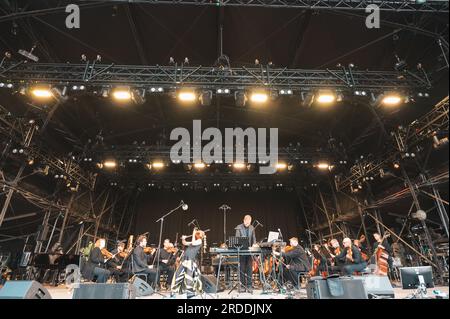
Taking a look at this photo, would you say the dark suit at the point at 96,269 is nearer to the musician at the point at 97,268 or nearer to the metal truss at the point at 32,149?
the musician at the point at 97,268

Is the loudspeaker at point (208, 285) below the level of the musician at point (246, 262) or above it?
below

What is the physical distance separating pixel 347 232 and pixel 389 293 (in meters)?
9.81

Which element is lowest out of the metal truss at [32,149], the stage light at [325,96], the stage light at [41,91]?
the metal truss at [32,149]

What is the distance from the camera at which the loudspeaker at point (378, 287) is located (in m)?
4.43

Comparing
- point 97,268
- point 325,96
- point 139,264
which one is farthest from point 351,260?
point 97,268

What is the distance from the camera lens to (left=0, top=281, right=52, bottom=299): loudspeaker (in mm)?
3205

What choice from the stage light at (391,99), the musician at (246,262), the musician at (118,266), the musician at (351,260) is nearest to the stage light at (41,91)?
the musician at (118,266)

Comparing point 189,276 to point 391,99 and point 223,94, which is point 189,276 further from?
point 391,99

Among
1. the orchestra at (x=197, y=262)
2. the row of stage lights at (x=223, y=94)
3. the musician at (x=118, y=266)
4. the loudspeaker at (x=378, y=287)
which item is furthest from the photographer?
the row of stage lights at (x=223, y=94)

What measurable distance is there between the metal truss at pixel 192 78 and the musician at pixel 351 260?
430cm

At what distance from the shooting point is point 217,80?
7.42 m

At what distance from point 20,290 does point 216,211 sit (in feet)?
47.4
